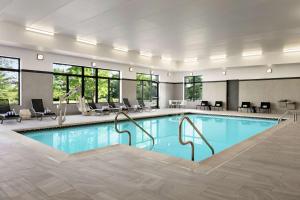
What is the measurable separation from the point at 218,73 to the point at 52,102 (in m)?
10.6

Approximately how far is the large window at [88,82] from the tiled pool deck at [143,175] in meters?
6.56

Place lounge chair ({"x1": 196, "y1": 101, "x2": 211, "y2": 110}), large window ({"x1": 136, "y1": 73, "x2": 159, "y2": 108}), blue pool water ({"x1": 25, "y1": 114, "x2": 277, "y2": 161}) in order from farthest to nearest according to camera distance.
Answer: lounge chair ({"x1": 196, "y1": 101, "x2": 211, "y2": 110}), large window ({"x1": 136, "y1": 73, "x2": 159, "y2": 108}), blue pool water ({"x1": 25, "y1": 114, "x2": 277, "y2": 161})

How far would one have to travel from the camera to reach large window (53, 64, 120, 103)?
10.5 metres

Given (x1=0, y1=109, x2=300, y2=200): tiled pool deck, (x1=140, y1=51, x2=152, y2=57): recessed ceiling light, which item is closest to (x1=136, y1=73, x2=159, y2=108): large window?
(x1=140, y1=51, x2=152, y2=57): recessed ceiling light

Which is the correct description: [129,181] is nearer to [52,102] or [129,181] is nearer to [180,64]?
[52,102]

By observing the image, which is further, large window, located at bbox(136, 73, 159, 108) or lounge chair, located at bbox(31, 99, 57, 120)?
large window, located at bbox(136, 73, 159, 108)

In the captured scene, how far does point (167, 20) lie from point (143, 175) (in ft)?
17.3

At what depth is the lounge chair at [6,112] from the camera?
7.65 m

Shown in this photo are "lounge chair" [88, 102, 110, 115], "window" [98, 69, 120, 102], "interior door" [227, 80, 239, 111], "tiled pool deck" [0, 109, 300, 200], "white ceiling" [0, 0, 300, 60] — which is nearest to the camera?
"tiled pool deck" [0, 109, 300, 200]

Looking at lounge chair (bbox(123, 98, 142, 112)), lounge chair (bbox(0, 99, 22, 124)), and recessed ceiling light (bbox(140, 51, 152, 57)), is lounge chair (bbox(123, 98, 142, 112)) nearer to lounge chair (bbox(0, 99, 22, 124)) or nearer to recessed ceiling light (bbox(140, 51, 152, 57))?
recessed ceiling light (bbox(140, 51, 152, 57))

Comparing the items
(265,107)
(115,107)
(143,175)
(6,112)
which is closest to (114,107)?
(115,107)

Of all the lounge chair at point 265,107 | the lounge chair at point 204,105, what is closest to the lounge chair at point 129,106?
the lounge chair at point 204,105

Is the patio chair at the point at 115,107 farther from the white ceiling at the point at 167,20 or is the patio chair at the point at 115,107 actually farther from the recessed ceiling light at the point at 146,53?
the white ceiling at the point at 167,20

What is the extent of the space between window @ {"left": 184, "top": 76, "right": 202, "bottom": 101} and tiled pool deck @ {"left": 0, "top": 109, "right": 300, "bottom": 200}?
39.1ft
